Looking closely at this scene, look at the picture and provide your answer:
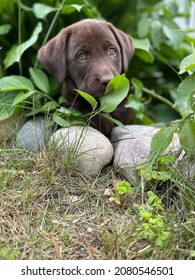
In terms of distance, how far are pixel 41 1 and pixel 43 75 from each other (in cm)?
118

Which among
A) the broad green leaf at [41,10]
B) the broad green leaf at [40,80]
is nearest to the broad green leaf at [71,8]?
the broad green leaf at [41,10]

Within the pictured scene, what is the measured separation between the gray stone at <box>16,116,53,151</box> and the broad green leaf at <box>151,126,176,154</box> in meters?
0.78

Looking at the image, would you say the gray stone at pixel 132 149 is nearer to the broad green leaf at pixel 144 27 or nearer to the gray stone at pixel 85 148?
the gray stone at pixel 85 148

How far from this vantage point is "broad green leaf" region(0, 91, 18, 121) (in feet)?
13.9

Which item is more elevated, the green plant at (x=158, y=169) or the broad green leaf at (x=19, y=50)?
the broad green leaf at (x=19, y=50)

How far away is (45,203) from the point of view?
3461 millimetres

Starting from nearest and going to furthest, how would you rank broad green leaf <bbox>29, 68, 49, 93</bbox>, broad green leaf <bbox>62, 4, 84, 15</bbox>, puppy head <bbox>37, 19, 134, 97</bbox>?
puppy head <bbox>37, 19, 134, 97</bbox>, broad green leaf <bbox>29, 68, 49, 93</bbox>, broad green leaf <bbox>62, 4, 84, 15</bbox>

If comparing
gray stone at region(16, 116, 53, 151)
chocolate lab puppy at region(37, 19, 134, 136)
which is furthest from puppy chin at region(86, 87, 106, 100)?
gray stone at region(16, 116, 53, 151)

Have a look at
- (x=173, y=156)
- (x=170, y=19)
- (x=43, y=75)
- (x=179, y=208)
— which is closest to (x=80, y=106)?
(x=43, y=75)

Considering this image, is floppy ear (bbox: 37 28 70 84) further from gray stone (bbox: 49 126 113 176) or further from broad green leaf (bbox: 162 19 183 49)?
broad green leaf (bbox: 162 19 183 49)

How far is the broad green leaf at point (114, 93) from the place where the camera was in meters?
3.77

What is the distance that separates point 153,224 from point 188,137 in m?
0.69

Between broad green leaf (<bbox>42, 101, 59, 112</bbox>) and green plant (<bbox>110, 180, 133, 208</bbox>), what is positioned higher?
broad green leaf (<bbox>42, 101, 59, 112</bbox>)
